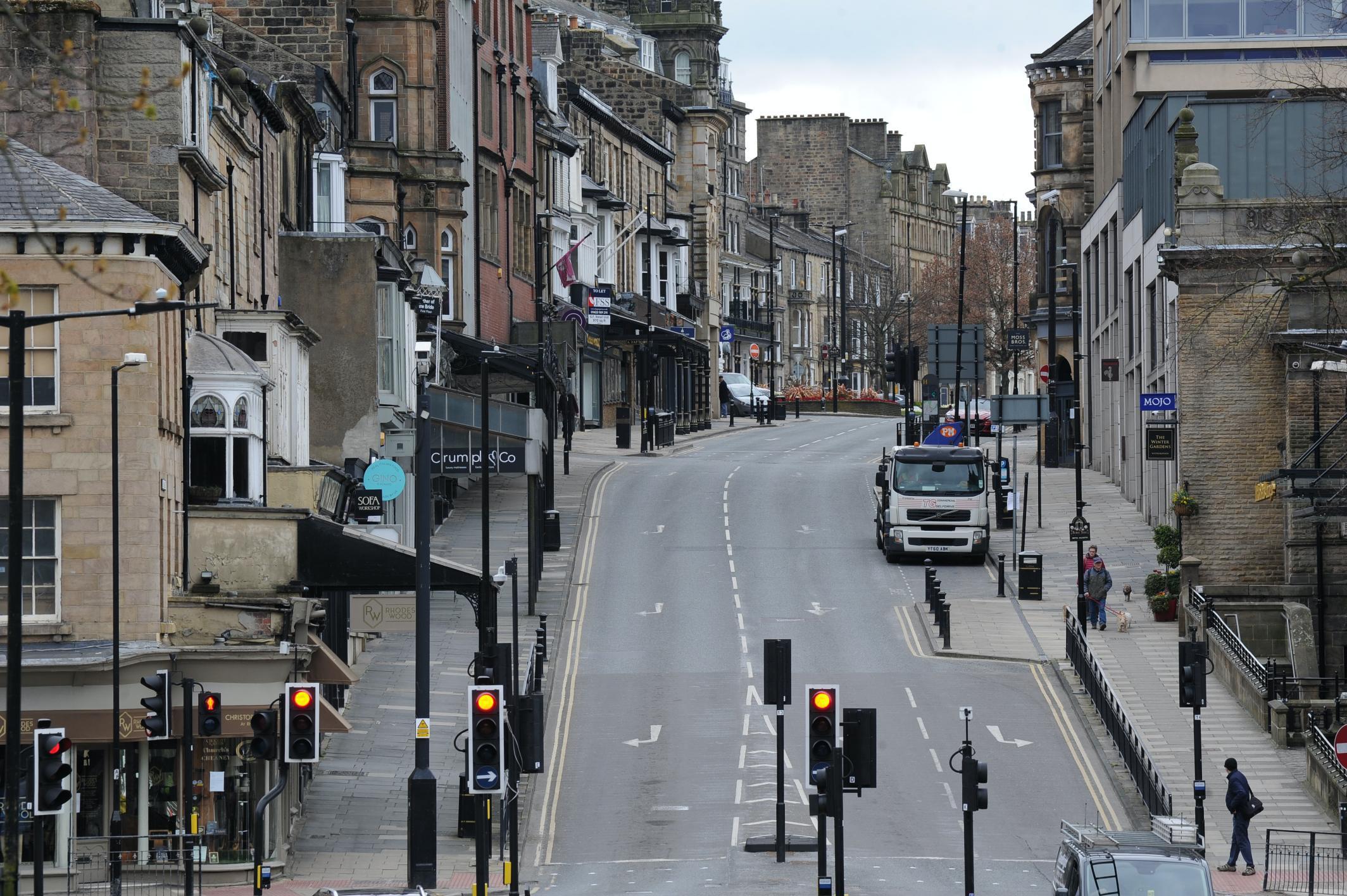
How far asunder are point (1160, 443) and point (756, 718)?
1663 cm

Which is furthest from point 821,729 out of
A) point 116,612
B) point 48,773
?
point 116,612

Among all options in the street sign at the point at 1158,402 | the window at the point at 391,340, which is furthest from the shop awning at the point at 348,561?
the street sign at the point at 1158,402

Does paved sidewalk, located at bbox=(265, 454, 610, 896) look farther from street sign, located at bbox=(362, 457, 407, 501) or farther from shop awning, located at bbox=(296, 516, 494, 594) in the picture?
street sign, located at bbox=(362, 457, 407, 501)

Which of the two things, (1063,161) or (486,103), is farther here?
(1063,161)

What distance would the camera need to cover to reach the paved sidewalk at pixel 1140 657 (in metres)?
33.8

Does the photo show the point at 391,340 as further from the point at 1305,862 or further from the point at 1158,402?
the point at 1305,862

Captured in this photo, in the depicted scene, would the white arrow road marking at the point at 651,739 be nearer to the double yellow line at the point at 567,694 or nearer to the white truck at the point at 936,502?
the double yellow line at the point at 567,694

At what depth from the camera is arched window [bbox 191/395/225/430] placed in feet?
115

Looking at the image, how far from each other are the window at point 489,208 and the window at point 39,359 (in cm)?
4631

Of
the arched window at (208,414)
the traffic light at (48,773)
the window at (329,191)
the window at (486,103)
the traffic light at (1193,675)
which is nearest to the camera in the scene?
the traffic light at (48,773)

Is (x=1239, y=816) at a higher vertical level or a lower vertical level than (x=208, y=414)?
lower

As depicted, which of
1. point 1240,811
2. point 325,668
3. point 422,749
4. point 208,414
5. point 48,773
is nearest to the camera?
point 48,773

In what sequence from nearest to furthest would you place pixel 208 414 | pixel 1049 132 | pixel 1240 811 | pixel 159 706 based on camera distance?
pixel 159 706
pixel 1240 811
pixel 208 414
pixel 1049 132

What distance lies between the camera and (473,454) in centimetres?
5247
